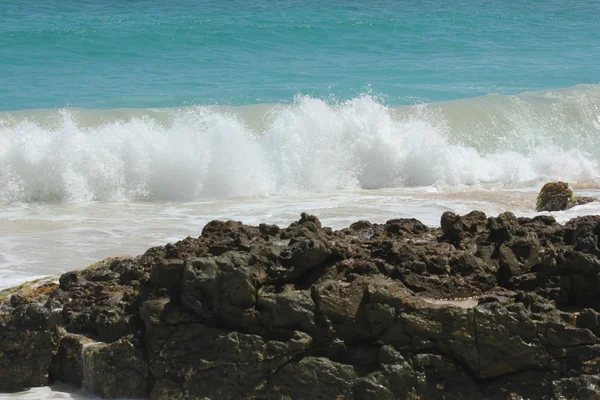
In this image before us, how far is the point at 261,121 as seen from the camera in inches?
676

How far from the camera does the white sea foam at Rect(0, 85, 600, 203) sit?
1355 cm

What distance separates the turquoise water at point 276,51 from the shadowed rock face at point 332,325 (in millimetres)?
13306

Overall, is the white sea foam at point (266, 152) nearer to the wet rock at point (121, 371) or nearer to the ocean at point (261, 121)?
the ocean at point (261, 121)

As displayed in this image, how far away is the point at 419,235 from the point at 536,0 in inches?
1317

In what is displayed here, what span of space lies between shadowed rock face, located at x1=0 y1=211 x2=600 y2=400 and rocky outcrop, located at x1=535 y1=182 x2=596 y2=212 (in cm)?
588

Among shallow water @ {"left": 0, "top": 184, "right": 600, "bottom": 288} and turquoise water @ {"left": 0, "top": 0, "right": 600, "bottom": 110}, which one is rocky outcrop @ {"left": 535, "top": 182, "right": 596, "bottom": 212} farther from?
turquoise water @ {"left": 0, "top": 0, "right": 600, "bottom": 110}

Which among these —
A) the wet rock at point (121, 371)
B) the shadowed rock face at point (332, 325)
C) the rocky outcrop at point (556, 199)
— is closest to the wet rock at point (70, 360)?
the shadowed rock face at point (332, 325)

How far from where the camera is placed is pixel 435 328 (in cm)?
520

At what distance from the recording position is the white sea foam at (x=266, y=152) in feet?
44.5

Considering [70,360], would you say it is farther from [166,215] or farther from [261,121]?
[261,121]

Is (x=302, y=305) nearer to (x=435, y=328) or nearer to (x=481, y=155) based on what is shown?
(x=435, y=328)

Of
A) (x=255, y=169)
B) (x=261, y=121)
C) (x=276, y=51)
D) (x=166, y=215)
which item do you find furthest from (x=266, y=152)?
(x=276, y=51)

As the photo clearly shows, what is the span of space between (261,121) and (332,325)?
1211cm

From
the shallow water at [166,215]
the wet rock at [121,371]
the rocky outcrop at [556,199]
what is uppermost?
the rocky outcrop at [556,199]
